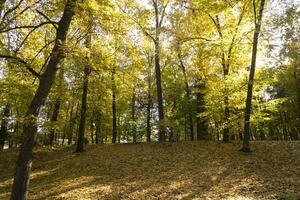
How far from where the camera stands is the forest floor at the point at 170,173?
32.1 ft


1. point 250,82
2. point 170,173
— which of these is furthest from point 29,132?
point 250,82

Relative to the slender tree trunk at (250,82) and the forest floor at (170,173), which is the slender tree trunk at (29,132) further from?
Answer: the slender tree trunk at (250,82)

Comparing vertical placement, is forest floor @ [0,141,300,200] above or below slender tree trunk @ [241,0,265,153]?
below

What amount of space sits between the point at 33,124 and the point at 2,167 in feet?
36.3

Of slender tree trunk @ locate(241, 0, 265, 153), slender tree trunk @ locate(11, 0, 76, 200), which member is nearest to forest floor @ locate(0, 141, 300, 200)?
slender tree trunk @ locate(241, 0, 265, 153)

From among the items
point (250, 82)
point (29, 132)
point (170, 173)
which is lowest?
point (170, 173)

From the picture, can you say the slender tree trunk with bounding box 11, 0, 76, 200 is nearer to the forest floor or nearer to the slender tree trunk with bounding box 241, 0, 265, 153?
the forest floor

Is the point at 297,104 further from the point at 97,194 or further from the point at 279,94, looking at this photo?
the point at 97,194

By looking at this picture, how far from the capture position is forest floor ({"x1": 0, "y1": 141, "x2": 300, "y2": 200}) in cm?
A: 977

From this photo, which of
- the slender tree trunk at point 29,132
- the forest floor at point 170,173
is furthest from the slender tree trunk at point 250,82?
the slender tree trunk at point 29,132

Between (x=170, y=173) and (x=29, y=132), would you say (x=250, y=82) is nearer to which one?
(x=170, y=173)

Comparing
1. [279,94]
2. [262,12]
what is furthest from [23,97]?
[279,94]

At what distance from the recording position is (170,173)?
12266 millimetres

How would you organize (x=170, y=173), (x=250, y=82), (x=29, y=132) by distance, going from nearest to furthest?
(x=29, y=132), (x=170, y=173), (x=250, y=82)
